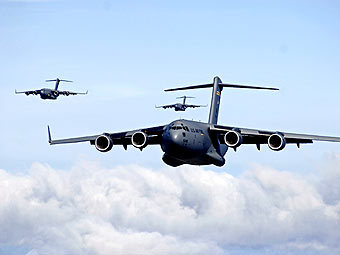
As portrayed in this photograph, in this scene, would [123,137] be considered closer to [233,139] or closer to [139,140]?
[139,140]

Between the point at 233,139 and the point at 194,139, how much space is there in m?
2.42

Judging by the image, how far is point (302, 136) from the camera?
120ft

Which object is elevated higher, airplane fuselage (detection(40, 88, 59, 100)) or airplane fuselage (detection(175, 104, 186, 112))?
airplane fuselage (detection(175, 104, 186, 112))

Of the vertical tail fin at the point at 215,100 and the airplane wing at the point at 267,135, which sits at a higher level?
the vertical tail fin at the point at 215,100

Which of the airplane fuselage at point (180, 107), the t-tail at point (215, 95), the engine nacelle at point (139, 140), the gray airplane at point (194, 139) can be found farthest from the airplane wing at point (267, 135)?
the airplane fuselage at point (180, 107)

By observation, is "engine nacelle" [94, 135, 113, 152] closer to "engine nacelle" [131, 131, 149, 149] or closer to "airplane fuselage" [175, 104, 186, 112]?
"engine nacelle" [131, 131, 149, 149]

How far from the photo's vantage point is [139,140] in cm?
3556

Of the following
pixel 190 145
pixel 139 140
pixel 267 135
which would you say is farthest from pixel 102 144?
pixel 267 135

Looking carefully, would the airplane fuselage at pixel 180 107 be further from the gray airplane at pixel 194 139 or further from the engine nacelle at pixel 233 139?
the engine nacelle at pixel 233 139

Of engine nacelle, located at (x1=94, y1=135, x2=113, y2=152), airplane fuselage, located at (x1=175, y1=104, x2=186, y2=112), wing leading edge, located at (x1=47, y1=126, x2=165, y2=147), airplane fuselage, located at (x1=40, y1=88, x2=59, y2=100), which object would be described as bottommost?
engine nacelle, located at (x1=94, y1=135, x2=113, y2=152)

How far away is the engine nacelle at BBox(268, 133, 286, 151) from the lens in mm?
34594

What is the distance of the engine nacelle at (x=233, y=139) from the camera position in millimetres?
34906

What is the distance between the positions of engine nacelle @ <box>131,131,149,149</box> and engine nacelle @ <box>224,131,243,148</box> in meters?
4.84

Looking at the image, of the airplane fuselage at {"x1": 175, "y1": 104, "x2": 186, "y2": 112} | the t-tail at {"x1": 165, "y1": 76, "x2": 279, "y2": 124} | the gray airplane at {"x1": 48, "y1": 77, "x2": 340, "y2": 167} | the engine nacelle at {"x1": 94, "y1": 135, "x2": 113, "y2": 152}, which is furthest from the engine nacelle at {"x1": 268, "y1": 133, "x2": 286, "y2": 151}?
the airplane fuselage at {"x1": 175, "y1": 104, "x2": 186, "y2": 112}
